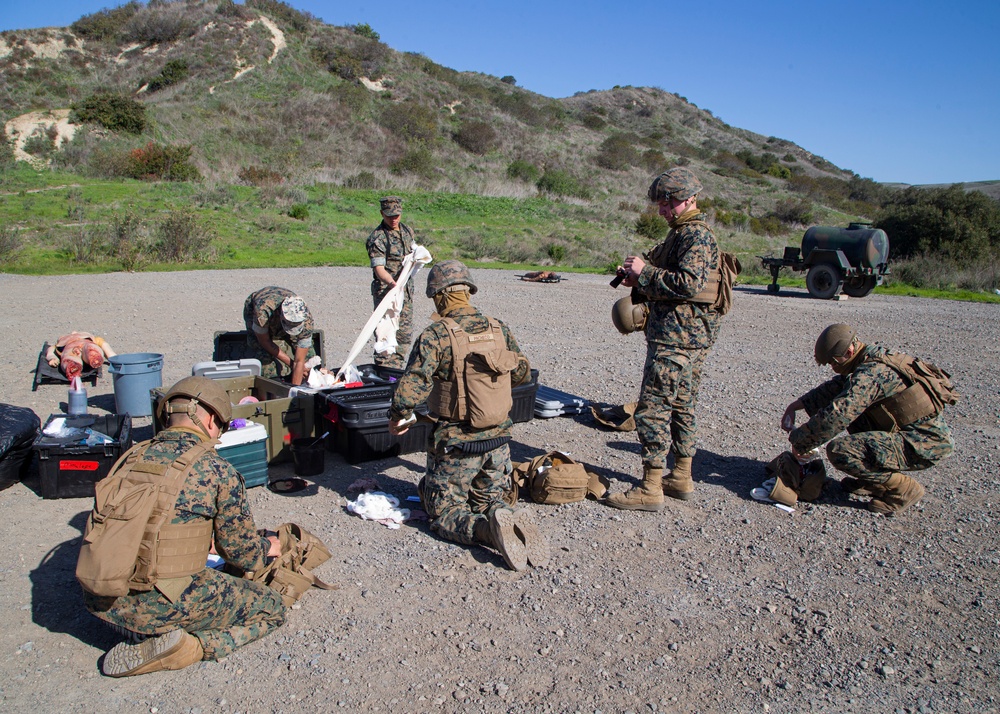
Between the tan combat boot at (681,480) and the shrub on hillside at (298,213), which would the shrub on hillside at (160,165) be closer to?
the shrub on hillside at (298,213)

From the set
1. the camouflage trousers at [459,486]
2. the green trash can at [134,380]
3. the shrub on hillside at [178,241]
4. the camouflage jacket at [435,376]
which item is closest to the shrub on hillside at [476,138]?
the shrub on hillside at [178,241]

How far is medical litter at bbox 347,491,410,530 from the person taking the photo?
4816 mm

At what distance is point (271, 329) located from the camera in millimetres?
6340

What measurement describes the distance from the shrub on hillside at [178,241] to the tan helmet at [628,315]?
48.1ft

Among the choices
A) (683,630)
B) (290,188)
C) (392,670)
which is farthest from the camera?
(290,188)

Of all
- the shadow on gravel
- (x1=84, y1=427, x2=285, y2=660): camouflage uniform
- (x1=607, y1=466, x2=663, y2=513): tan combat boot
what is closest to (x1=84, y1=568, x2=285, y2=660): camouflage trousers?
(x1=84, y1=427, x2=285, y2=660): camouflage uniform

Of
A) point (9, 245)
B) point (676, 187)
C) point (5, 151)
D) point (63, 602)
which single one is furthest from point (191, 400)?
point (5, 151)

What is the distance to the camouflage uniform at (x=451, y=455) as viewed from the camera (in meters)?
4.49

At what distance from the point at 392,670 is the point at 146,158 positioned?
3209cm

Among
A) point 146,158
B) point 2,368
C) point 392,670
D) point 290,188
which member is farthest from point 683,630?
point 146,158

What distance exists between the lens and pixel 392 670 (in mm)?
3342

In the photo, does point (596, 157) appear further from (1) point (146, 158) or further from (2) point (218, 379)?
(2) point (218, 379)

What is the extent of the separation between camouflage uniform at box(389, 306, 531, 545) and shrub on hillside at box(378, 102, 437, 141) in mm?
42996

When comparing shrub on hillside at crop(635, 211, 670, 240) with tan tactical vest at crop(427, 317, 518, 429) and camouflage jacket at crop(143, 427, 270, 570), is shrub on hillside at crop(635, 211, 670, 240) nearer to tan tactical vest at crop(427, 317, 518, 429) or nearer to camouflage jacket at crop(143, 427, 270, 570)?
tan tactical vest at crop(427, 317, 518, 429)
